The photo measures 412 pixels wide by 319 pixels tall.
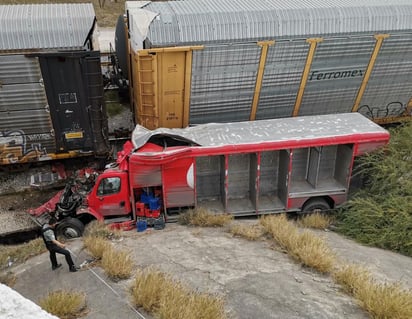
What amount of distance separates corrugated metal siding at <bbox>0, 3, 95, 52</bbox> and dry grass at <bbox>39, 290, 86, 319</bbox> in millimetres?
5935

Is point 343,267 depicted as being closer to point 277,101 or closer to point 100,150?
point 277,101

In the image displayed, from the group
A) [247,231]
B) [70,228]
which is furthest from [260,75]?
[70,228]

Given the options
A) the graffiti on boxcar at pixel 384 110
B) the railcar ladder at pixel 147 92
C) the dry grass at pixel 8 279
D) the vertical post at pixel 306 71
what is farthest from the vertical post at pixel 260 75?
the dry grass at pixel 8 279

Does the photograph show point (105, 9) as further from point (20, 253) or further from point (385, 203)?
point (385, 203)

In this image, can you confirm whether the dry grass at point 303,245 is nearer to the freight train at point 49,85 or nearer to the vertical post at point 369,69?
the vertical post at point 369,69

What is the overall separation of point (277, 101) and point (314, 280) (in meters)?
5.42

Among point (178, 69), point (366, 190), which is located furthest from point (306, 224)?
point (178, 69)

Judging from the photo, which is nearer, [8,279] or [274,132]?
[8,279]

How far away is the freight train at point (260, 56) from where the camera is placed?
9359 millimetres

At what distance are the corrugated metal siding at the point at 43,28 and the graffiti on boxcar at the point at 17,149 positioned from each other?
6.94 ft

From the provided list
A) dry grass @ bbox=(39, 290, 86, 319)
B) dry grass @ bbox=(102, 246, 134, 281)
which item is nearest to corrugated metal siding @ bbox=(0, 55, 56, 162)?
dry grass @ bbox=(102, 246, 134, 281)

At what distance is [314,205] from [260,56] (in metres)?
3.77

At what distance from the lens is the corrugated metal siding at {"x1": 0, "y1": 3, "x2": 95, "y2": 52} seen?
29.9 feet

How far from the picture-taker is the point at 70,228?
8.79 m
